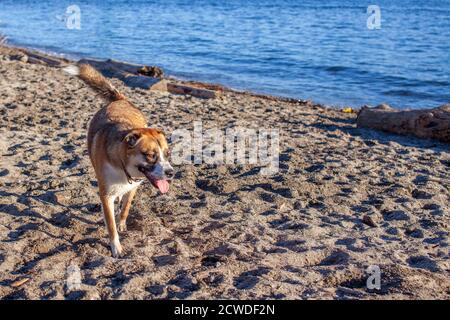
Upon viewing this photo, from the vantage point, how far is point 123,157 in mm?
4766

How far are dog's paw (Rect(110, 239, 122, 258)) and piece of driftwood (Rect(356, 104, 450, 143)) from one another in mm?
6544

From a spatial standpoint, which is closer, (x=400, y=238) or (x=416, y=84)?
(x=400, y=238)

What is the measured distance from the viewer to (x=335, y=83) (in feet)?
59.8

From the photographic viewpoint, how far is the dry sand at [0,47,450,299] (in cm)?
441

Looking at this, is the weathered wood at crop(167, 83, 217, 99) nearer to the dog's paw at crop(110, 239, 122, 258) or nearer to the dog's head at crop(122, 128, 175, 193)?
the dog's paw at crop(110, 239, 122, 258)

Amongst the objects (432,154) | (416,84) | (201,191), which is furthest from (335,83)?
(201,191)

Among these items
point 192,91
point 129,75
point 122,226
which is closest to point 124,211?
point 122,226

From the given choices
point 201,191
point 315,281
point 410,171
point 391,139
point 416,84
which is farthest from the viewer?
point 416,84

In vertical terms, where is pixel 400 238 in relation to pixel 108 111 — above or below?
below

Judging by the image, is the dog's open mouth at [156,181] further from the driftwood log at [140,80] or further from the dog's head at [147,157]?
the driftwood log at [140,80]

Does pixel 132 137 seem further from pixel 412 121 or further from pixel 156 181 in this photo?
pixel 412 121

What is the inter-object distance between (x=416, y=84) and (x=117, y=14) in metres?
32.6

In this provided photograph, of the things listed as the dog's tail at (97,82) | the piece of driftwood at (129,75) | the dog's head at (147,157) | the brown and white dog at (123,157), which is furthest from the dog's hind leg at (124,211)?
the piece of driftwood at (129,75)
